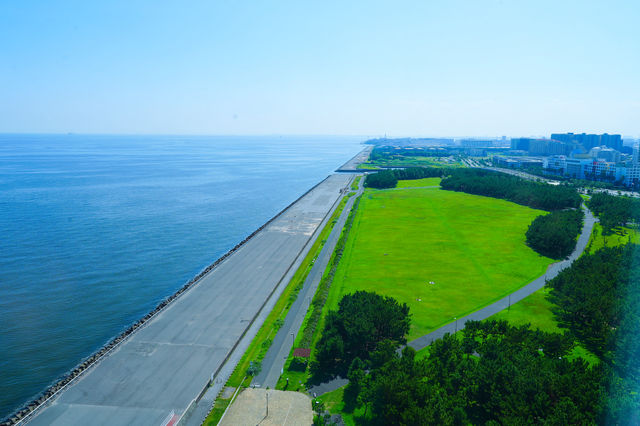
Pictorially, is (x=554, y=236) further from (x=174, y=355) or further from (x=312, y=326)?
(x=174, y=355)

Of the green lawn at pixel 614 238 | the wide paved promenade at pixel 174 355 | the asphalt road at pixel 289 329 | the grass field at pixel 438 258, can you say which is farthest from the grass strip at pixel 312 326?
the green lawn at pixel 614 238

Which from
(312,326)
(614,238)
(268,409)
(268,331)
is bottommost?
(268,409)

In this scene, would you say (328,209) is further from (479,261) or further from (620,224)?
(620,224)

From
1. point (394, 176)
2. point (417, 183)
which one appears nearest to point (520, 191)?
point (417, 183)

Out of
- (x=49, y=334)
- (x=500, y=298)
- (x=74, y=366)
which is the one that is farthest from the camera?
(x=500, y=298)

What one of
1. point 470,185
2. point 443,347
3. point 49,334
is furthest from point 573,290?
point 470,185

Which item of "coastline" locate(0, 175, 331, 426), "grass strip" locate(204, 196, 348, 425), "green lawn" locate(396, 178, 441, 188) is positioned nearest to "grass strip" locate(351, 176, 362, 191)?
"green lawn" locate(396, 178, 441, 188)

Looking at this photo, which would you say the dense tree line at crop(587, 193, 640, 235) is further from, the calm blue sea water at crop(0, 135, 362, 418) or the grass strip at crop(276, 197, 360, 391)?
the calm blue sea water at crop(0, 135, 362, 418)
